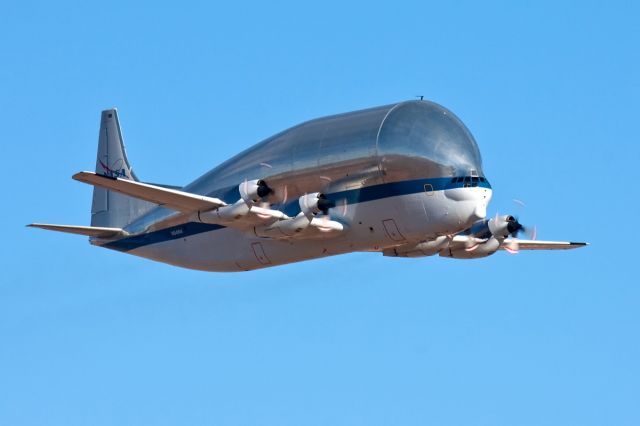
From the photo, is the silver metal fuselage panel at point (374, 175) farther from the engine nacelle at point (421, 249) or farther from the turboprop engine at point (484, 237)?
the turboprop engine at point (484, 237)

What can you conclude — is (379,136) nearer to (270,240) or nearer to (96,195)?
(270,240)

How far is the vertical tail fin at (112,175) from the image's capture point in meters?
64.6

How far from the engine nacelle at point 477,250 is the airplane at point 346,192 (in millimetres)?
521

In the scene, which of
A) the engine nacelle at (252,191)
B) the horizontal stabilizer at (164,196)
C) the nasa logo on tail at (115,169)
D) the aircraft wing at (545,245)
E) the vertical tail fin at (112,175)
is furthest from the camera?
the nasa logo on tail at (115,169)

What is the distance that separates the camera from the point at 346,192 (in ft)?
178

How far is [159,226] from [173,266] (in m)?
1.91

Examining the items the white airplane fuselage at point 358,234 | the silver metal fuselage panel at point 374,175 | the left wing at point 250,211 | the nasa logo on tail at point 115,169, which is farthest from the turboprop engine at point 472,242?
the nasa logo on tail at point 115,169

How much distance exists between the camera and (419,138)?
53500 mm

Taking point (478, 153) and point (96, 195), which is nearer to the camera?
point (478, 153)

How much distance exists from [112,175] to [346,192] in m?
16.8

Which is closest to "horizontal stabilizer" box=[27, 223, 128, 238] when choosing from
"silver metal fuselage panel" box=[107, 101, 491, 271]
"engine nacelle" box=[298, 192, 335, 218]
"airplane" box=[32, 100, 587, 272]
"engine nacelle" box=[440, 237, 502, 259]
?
"airplane" box=[32, 100, 587, 272]

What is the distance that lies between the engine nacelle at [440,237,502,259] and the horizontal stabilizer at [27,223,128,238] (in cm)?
1463

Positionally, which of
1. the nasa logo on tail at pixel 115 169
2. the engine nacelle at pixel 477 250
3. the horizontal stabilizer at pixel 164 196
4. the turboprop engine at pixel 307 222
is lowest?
the engine nacelle at pixel 477 250

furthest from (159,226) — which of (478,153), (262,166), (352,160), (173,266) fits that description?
(478,153)
